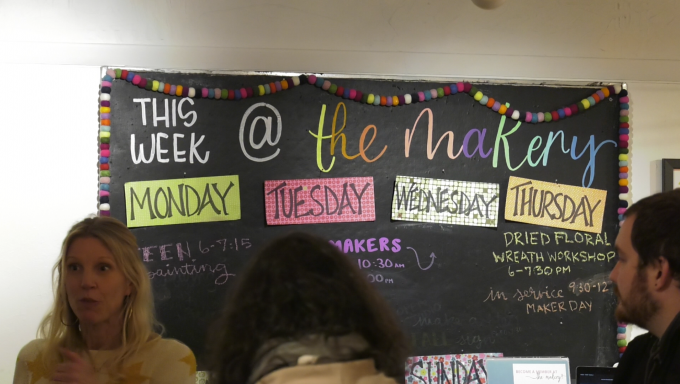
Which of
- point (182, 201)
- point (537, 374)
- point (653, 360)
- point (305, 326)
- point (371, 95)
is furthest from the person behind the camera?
point (371, 95)

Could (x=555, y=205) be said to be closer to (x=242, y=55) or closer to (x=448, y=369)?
(x=448, y=369)

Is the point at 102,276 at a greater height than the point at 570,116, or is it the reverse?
the point at 570,116

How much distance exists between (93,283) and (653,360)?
4.39ft

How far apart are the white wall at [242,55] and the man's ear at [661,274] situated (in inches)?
53.6

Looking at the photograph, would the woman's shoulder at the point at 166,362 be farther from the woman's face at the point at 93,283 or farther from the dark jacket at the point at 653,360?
the dark jacket at the point at 653,360

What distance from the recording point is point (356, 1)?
8.45ft

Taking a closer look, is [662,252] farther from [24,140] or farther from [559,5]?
[24,140]

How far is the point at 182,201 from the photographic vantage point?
7.97 feet

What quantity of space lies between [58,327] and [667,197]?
155cm

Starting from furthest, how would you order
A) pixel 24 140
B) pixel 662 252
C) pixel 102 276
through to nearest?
pixel 24 140 < pixel 102 276 < pixel 662 252

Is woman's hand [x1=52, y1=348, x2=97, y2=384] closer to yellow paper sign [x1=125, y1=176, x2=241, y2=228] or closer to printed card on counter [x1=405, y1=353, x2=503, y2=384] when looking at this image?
yellow paper sign [x1=125, y1=176, x2=241, y2=228]

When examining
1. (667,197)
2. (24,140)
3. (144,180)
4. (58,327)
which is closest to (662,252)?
(667,197)

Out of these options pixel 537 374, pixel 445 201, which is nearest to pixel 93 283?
pixel 445 201

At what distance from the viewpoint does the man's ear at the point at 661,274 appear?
1.42m
